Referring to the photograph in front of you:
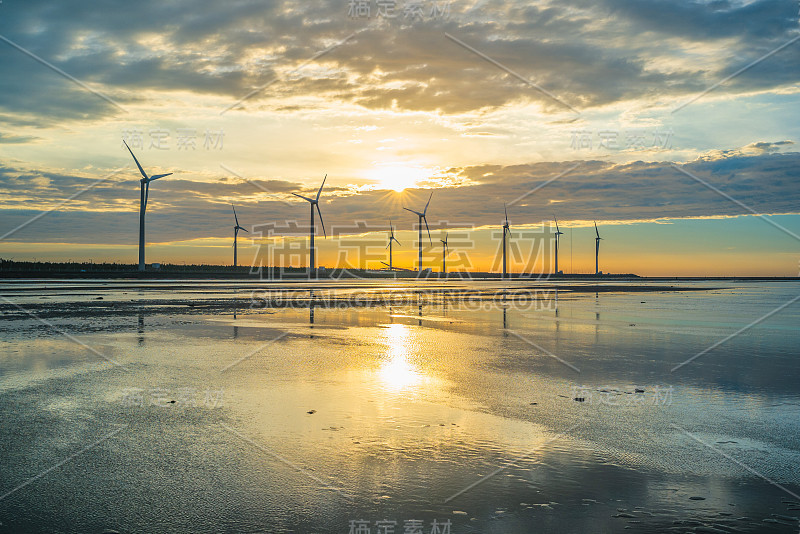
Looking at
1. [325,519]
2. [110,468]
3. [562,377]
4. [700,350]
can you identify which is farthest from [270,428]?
[700,350]

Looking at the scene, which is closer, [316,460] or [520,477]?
[520,477]

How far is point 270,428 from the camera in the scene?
327 inches

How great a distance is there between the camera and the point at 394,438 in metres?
7.88

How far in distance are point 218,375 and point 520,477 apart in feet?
26.5

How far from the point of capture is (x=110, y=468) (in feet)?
21.9

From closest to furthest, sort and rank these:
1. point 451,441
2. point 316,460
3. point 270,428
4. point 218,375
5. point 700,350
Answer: point 316,460, point 451,441, point 270,428, point 218,375, point 700,350

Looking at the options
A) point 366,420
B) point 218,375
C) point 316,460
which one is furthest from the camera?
point 218,375

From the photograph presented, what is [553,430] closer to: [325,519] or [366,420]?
[366,420]

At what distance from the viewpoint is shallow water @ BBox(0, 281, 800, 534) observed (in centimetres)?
552

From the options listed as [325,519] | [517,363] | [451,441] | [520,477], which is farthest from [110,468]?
[517,363]

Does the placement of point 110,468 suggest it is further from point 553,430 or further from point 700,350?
point 700,350

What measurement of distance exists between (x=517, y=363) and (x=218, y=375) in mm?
7313

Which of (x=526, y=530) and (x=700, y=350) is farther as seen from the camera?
(x=700, y=350)

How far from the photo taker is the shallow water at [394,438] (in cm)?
552
